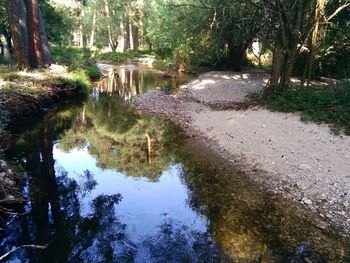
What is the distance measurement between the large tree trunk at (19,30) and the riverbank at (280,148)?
6827 mm

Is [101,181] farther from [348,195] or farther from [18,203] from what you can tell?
[348,195]

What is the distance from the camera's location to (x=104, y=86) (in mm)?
24312

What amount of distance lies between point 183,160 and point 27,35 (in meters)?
12.7

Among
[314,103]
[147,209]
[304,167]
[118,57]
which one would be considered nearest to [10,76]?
[147,209]

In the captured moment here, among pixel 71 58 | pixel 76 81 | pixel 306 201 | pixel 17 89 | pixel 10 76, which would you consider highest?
pixel 71 58

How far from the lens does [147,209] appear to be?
7.32 metres

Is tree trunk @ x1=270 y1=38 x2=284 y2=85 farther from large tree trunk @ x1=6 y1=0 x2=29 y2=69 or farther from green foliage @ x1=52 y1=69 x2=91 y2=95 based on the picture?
large tree trunk @ x1=6 y1=0 x2=29 y2=69

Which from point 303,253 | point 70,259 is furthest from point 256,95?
point 70,259

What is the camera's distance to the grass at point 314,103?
421 inches

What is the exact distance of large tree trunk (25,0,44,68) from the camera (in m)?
18.7

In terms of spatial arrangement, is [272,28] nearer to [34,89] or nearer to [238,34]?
[238,34]

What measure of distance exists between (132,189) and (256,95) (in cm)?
1004

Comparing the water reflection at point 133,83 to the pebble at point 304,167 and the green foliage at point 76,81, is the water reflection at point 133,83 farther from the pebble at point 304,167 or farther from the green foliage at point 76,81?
the pebble at point 304,167

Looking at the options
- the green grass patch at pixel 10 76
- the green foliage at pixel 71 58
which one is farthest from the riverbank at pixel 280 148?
the green foliage at pixel 71 58
